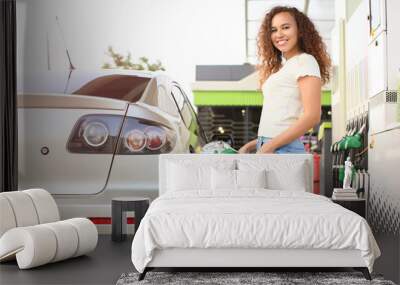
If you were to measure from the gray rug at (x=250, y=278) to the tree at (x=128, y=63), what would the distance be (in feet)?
9.79

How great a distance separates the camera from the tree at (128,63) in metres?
6.67

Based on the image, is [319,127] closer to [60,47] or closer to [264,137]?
[264,137]

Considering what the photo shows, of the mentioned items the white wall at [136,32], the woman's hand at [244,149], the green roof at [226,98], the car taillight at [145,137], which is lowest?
the woman's hand at [244,149]

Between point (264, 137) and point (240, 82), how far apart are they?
2.38 ft

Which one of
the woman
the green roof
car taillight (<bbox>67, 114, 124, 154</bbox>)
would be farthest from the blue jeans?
car taillight (<bbox>67, 114, 124, 154</bbox>)

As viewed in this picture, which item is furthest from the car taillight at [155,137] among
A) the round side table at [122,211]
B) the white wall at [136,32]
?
the round side table at [122,211]

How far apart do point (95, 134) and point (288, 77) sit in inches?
90.8

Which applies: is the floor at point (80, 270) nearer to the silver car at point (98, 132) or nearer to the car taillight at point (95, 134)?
the silver car at point (98, 132)

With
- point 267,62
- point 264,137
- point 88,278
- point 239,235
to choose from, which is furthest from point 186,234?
point 267,62

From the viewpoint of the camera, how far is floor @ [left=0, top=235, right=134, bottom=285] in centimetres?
414

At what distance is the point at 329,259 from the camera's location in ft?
13.4

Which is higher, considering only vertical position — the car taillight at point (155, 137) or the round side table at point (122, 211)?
the car taillight at point (155, 137)

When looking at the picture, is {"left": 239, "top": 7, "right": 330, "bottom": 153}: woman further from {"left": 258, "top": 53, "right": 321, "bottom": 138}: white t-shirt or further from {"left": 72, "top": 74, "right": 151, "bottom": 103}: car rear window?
{"left": 72, "top": 74, "right": 151, "bottom": 103}: car rear window

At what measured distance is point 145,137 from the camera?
6.66 meters
